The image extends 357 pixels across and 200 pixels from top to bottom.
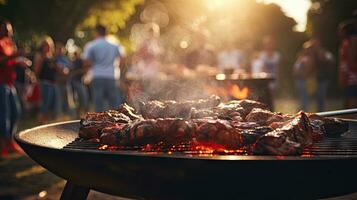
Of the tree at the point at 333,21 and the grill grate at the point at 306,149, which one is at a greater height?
the tree at the point at 333,21

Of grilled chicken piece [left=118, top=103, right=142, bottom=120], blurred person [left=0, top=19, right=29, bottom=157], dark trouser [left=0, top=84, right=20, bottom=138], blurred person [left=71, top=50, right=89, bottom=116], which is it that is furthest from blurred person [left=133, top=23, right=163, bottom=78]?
grilled chicken piece [left=118, top=103, right=142, bottom=120]

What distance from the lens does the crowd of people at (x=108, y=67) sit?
7.73 metres

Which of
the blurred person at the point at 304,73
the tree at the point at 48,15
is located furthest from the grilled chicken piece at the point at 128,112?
the tree at the point at 48,15

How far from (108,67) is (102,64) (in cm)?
14

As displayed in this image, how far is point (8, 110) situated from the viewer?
7.68 meters

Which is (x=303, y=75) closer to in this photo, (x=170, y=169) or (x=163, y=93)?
(x=163, y=93)

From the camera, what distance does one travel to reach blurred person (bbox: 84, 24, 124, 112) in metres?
9.52

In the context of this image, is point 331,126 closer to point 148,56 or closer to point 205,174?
point 205,174

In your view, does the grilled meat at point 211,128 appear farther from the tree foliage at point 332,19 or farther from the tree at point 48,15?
the tree at point 48,15

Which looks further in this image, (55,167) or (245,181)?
(55,167)

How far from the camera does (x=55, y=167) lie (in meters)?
2.68

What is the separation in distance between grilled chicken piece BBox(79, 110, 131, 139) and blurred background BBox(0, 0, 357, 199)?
786 millimetres

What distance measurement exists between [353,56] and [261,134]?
6.55m

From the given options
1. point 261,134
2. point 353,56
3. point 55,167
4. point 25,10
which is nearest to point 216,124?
point 261,134
